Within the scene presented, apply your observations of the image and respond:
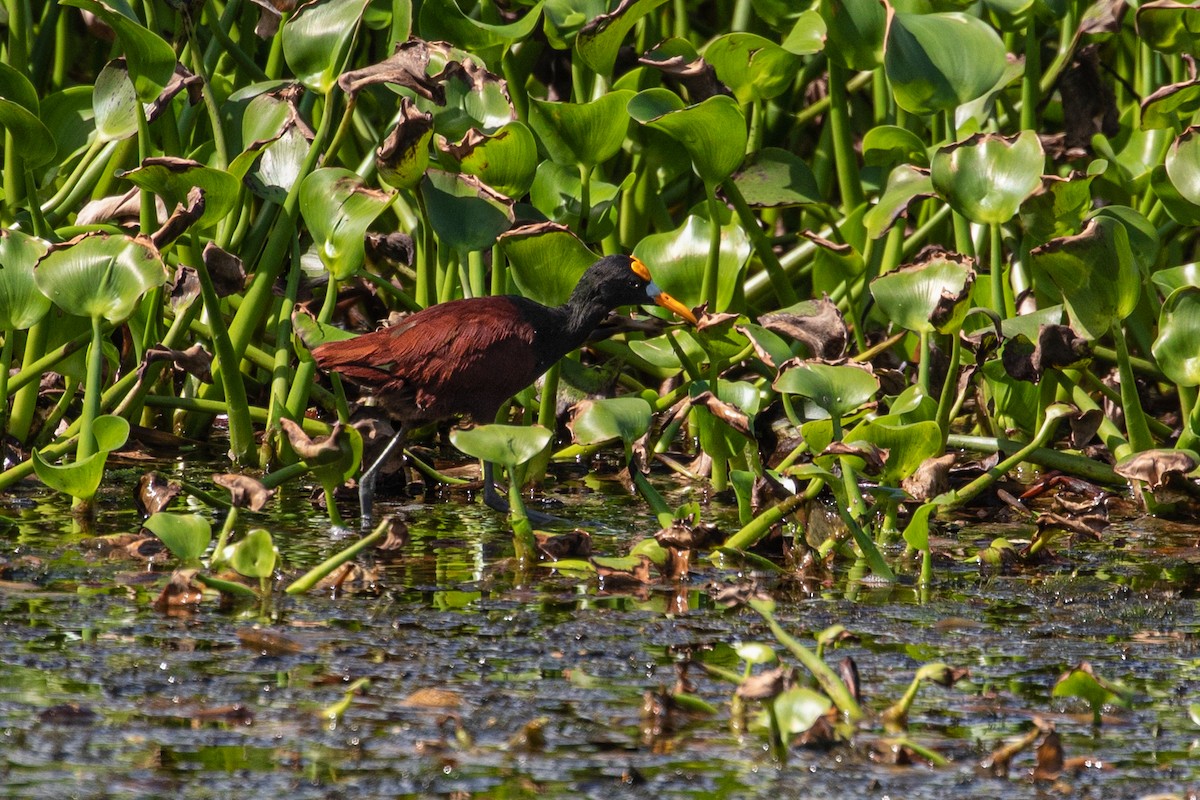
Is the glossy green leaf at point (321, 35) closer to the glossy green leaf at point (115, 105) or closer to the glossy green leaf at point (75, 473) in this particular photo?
the glossy green leaf at point (115, 105)

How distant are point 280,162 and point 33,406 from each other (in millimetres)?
1152

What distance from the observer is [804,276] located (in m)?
6.51

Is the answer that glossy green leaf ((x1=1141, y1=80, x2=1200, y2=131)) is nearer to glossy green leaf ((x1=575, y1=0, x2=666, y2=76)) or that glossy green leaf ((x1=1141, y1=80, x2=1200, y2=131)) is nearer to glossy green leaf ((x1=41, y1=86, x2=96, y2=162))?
glossy green leaf ((x1=575, y1=0, x2=666, y2=76))

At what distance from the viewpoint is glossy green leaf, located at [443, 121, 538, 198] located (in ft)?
16.8

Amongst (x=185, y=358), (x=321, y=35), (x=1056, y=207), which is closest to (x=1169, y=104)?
(x=1056, y=207)

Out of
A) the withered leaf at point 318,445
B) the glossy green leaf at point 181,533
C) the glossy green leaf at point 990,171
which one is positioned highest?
the glossy green leaf at point 990,171

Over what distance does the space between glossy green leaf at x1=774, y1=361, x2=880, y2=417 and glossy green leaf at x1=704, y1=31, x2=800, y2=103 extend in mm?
1585

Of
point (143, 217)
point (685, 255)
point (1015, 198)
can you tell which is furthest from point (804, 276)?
point (143, 217)

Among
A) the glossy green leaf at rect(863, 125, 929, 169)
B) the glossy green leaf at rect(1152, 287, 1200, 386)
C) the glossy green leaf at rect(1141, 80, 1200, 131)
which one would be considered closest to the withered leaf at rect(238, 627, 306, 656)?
the glossy green leaf at rect(1152, 287, 1200, 386)

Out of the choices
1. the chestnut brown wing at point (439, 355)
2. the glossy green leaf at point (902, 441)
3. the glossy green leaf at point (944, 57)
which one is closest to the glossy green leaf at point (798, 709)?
the glossy green leaf at point (902, 441)

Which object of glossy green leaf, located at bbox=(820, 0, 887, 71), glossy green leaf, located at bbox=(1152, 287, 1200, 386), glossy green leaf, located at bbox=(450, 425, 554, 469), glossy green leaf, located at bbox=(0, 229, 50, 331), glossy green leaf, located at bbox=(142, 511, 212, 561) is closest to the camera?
glossy green leaf, located at bbox=(142, 511, 212, 561)

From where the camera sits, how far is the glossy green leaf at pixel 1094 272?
4.45m

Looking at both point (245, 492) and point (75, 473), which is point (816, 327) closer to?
point (245, 492)

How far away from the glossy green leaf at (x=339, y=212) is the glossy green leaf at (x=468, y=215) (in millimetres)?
204
